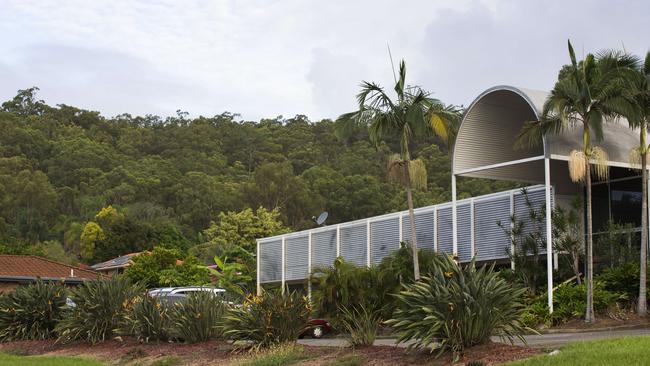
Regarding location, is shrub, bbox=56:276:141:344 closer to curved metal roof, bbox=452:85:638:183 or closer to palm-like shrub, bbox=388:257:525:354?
palm-like shrub, bbox=388:257:525:354

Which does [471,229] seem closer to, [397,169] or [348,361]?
[397,169]

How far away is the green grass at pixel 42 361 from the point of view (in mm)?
20703

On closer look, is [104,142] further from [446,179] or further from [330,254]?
[330,254]

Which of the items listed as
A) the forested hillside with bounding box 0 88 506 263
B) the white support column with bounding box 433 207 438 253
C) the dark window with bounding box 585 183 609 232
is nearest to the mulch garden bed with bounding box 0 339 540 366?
the white support column with bounding box 433 207 438 253

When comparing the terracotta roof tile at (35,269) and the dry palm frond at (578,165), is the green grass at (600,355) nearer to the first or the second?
the dry palm frond at (578,165)

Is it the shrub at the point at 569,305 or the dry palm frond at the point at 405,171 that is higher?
the dry palm frond at the point at 405,171

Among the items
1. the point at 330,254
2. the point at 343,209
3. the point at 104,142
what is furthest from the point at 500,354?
the point at 104,142

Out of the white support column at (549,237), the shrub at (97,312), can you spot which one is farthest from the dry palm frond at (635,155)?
the shrub at (97,312)

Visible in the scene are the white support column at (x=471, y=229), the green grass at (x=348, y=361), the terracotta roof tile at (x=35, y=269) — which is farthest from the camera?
the terracotta roof tile at (x=35, y=269)

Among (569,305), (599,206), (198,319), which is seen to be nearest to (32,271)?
(198,319)

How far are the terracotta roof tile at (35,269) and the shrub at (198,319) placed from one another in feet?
80.0

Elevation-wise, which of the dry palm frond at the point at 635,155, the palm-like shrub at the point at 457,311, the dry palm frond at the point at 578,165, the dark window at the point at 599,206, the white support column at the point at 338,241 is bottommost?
the palm-like shrub at the point at 457,311

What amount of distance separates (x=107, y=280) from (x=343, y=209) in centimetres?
5904

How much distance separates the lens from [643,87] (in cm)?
2634
